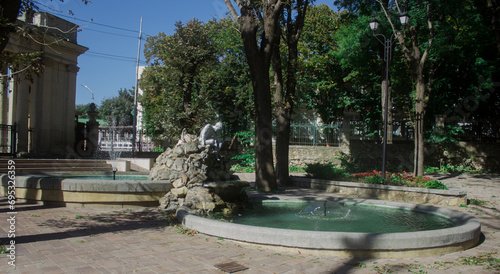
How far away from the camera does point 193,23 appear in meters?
23.8

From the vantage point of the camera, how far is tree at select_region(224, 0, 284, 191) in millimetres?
11883

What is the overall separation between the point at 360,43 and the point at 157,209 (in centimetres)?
1484

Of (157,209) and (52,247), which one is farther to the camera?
(157,209)

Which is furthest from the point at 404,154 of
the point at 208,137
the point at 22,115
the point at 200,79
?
the point at 22,115

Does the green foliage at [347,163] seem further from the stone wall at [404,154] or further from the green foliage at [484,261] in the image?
the green foliage at [484,261]

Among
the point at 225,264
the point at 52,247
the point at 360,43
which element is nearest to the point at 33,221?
the point at 52,247

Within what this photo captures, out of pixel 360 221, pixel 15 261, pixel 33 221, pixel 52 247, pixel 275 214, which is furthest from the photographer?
pixel 275 214

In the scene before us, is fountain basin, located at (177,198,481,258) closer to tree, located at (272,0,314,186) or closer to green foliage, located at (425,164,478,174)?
tree, located at (272,0,314,186)

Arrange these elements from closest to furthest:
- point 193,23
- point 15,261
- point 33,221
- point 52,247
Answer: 1. point 15,261
2. point 52,247
3. point 33,221
4. point 193,23

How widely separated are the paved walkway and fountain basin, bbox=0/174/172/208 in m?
1.19

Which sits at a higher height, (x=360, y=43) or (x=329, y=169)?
(x=360, y=43)

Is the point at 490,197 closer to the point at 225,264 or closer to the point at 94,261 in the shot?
the point at 225,264

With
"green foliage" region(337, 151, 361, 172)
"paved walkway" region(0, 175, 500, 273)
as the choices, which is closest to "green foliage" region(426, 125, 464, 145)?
"green foliage" region(337, 151, 361, 172)

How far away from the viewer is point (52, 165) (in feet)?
48.5
